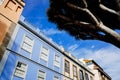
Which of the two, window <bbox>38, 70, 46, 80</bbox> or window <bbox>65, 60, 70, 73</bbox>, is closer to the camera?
window <bbox>38, 70, 46, 80</bbox>

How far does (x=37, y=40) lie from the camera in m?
16.5

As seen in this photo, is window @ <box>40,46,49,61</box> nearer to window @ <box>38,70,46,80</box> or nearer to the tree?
window @ <box>38,70,46,80</box>

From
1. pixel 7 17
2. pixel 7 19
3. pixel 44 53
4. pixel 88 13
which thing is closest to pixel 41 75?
pixel 44 53

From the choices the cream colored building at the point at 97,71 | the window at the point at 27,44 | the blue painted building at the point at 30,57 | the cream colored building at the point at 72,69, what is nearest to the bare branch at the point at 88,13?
the blue painted building at the point at 30,57

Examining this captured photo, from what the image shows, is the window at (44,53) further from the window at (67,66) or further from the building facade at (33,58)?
the window at (67,66)

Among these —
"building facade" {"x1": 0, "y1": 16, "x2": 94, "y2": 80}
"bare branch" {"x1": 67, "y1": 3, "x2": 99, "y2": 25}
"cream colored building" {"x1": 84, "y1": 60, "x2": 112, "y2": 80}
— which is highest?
"cream colored building" {"x1": 84, "y1": 60, "x2": 112, "y2": 80}

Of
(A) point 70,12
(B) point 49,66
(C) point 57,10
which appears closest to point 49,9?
(C) point 57,10

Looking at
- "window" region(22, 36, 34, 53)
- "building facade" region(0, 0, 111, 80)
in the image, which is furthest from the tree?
"window" region(22, 36, 34, 53)

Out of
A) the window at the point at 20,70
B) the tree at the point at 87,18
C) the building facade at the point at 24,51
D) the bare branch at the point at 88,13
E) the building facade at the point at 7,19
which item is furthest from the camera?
the window at the point at 20,70

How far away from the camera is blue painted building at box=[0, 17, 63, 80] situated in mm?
12570

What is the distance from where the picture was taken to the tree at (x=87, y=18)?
205 inches

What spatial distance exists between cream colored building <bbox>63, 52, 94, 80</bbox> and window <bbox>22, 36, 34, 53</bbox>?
6.47 m

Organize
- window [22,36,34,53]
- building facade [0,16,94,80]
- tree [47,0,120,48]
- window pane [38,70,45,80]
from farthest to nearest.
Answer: window pane [38,70,45,80] < window [22,36,34,53] < building facade [0,16,94,80] < tree [47,0,120,48]

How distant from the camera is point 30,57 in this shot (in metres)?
14.6
